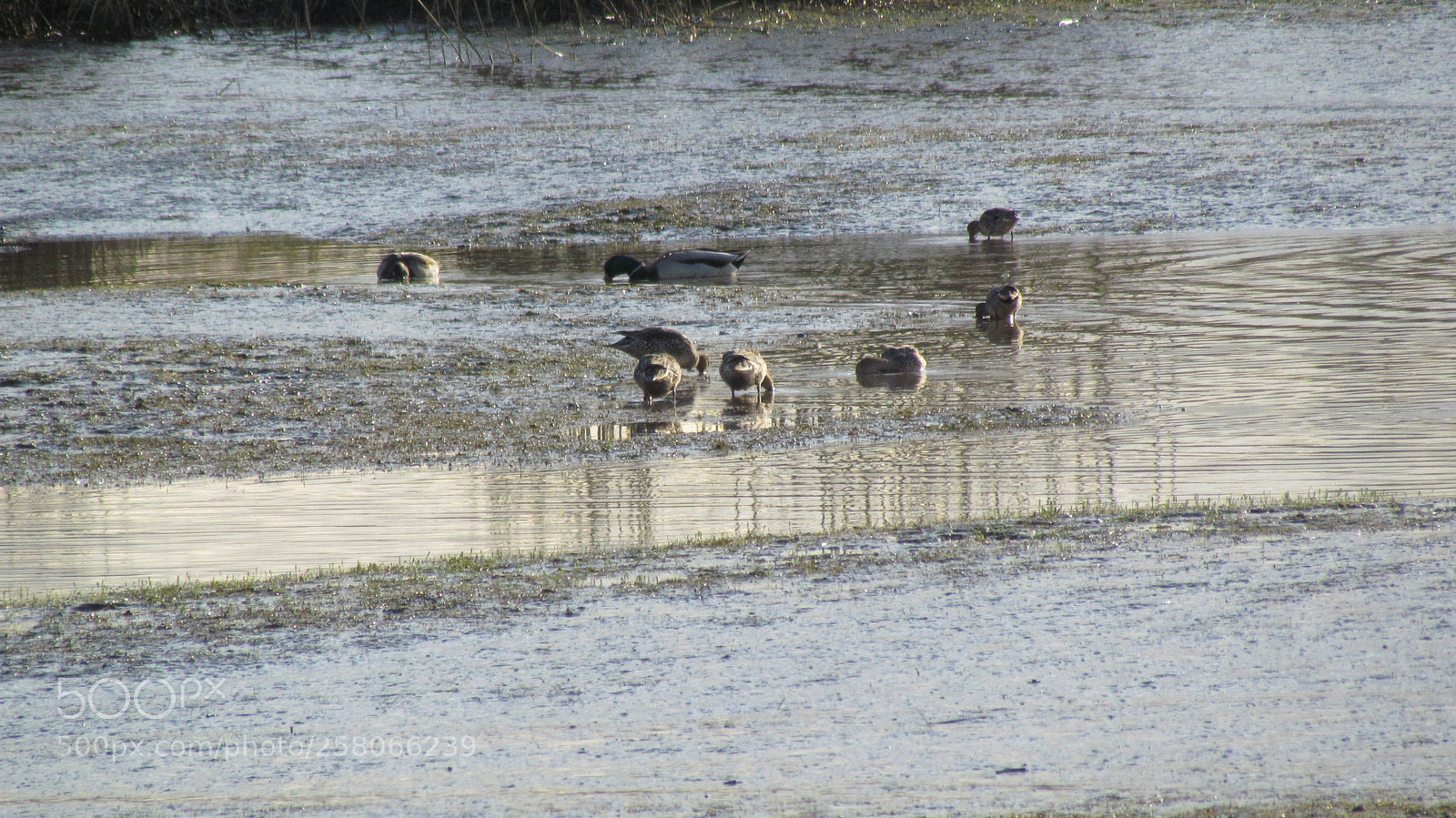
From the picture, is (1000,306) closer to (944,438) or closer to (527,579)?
(944,438)

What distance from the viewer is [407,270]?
13.4 metres

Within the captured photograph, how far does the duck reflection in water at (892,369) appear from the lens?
9039mm

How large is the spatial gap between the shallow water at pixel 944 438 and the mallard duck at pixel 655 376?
14 cm

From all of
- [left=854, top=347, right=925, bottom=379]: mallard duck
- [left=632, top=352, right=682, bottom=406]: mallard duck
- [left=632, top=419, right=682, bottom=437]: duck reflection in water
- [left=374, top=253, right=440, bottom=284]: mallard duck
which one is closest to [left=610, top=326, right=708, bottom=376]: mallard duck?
[left=632, top=352, right=682, bottom=406]: mallard duck

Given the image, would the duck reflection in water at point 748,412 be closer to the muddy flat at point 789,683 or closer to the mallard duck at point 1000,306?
the muddy flat at point 789,683

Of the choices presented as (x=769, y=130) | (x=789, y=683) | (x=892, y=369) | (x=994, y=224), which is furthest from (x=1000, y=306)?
(x=769, y=130)

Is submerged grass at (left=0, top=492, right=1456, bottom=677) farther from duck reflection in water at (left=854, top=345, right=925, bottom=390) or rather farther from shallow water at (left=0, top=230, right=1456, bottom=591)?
duck reflection in water at (left=854, top=345, right=925, bottom=390)

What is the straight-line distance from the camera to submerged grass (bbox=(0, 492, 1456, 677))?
439 cm

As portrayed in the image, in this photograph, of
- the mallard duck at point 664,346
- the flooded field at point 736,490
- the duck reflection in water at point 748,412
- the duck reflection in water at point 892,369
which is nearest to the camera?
the flooded field at point 736,490

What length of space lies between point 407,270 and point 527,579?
8878 millimetres

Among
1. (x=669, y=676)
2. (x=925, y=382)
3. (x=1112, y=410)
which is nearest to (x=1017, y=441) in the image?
(x=1112, y=410)

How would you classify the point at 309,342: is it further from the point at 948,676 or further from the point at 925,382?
the point at 948,676

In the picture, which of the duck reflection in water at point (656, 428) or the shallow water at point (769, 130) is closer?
the duck reflection in water at point (656, 428)

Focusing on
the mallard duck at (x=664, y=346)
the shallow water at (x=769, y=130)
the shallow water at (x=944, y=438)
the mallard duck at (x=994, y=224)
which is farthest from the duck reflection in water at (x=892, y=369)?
the mallard duck at (x=994, y=224)
